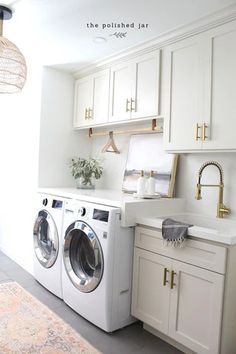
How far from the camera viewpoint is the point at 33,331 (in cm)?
222

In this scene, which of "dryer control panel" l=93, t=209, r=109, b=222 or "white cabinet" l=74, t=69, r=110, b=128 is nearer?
"dryer control panel" l=93, t=209, r=109, b=222

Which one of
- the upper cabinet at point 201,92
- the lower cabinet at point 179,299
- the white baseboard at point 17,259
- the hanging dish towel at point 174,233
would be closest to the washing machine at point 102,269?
the lower cabinet at point 179,299

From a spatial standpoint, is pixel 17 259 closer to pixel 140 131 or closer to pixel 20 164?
pixel 20 164

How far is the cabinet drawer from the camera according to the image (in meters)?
1.77

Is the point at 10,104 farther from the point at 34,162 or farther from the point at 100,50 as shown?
the point at 100,50

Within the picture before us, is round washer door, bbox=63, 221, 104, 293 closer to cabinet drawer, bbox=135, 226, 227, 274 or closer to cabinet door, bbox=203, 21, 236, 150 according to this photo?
cabinet drawer, bbox=135, 226, 227, 274

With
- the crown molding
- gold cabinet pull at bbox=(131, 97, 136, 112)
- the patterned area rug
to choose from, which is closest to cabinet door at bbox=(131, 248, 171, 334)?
the patterned area rug

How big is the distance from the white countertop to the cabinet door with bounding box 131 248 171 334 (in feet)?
0.81

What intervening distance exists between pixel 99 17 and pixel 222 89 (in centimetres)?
105

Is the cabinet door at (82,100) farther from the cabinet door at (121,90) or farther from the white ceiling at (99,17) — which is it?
the white ceiling at (99,17)

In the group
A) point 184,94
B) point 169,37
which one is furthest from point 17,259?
point 169,37

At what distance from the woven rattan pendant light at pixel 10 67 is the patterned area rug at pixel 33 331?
1.78 meters

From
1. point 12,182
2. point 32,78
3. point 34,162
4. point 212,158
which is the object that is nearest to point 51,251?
point 34,162

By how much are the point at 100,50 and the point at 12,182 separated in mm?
2067
